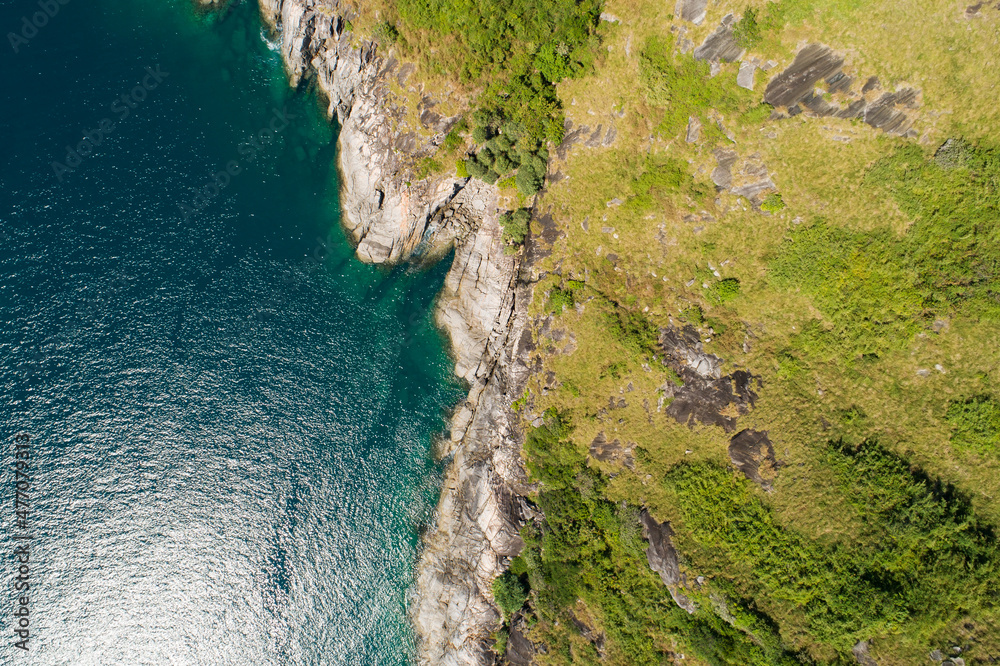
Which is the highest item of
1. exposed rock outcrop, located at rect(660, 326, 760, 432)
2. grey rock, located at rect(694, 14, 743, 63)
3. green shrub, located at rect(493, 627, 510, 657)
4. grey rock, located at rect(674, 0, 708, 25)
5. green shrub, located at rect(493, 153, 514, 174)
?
grey rock, located at rect(674, 0, 708, 25)

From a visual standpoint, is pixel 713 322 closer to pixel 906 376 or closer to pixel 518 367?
pixel 906 376

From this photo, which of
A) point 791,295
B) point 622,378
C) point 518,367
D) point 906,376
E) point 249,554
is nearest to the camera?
point 906,376

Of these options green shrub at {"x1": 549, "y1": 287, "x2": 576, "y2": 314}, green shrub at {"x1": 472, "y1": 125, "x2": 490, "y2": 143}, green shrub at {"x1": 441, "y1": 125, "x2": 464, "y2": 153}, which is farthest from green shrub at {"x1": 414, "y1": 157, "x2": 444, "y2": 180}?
green shrub at {"x1": 549, "y1": 287, "x2": 576, "y2": 314}

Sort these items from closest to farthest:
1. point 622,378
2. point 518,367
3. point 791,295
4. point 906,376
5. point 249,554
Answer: point 906,376, point 791,295, point 622,378, point 518,367, point 249,554

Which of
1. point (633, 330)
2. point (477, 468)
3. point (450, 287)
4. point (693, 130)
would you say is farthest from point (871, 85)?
point (477, 468)

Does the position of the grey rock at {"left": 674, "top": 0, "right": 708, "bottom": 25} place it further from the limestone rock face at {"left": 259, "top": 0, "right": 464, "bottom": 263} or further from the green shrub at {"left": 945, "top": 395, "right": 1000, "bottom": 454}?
the green shrub at {"left": 945, "top": 395, "right": 1000, "bottom": 454}

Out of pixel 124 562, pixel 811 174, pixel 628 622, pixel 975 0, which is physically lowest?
pixel 124 562

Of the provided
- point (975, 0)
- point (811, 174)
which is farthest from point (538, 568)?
point (975, 0)
